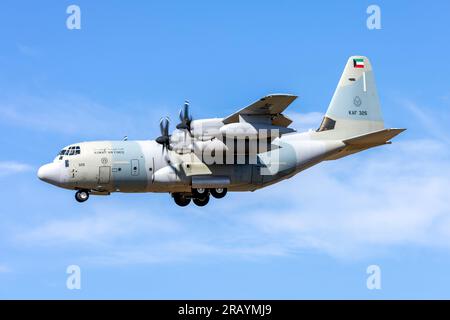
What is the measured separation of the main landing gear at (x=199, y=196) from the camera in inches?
1606

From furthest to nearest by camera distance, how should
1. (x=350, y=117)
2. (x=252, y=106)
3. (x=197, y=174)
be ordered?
(x=350, y=117)
(x=197, y=174)
(x=252, y=106)

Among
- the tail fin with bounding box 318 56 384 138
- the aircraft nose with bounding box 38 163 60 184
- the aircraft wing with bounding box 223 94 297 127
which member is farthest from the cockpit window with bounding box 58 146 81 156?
the tail fin with bounding box 318 56 384 138

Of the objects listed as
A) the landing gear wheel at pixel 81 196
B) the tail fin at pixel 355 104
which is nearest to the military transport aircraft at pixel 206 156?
the landing gear wheel at pixel 81 196

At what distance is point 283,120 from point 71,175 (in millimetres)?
9434

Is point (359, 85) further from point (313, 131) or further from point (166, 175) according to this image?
point (166, 175)

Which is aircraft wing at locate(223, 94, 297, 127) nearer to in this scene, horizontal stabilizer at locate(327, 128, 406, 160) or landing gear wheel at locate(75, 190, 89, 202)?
horizontal stabilizer at locate(327, 128, 406, 160)

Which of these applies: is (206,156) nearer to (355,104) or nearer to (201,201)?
(201,201)

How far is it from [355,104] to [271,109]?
7086mm

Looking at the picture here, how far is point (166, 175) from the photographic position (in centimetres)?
3950

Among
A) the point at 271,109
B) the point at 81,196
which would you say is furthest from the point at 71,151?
the point at 271,109

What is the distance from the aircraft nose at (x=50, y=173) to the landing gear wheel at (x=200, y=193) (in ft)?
19.9

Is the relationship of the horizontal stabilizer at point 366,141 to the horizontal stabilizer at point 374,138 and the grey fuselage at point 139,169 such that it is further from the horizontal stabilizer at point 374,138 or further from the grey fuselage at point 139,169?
the grey fuselage at point 139,169

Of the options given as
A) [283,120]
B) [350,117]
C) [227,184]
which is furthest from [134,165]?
[350,117]

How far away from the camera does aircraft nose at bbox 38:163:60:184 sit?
39406 mm
